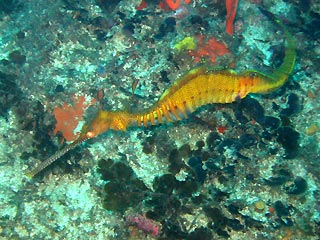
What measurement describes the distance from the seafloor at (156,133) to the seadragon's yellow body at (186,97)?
0.77 ft

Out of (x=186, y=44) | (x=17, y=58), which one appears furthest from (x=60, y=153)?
(x=186, y=44)

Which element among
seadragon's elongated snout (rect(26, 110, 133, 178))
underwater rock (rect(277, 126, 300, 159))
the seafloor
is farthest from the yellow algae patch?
underwater rock (rect(277, 126, 300, 159))

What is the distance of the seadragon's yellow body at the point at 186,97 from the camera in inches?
198

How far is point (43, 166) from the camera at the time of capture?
5.16 meters

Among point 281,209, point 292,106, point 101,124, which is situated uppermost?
point 292,106

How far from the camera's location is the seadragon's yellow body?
5039 millimetres

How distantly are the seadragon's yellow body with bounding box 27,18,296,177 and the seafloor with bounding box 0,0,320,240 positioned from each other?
0.23 m

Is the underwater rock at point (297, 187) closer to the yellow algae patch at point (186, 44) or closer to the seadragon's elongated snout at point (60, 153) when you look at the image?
the yellow algae patch at point (186, 44)

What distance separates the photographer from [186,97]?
5.07m

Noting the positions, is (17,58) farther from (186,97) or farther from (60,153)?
(186,97)

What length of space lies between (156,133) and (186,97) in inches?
37.0

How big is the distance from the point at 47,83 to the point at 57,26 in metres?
1.50

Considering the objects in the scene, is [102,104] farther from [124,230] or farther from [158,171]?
[124,230]

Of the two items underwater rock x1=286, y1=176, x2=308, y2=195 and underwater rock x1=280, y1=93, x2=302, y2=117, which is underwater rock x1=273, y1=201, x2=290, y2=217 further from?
underwater rock x1=280, y1=93, x2=302, y2=117
